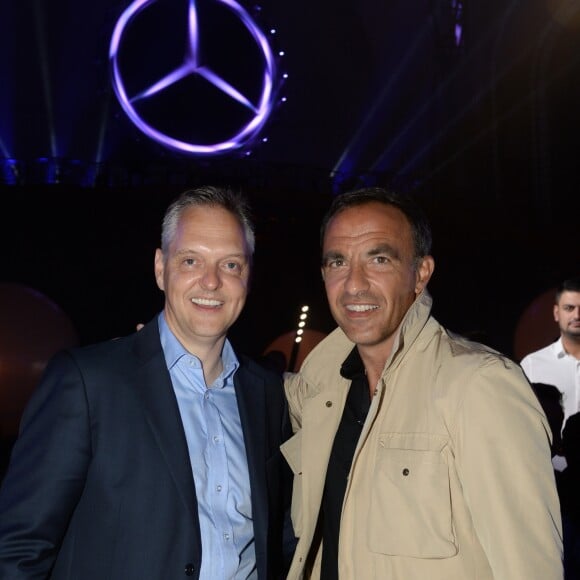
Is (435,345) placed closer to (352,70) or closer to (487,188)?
(487,188)

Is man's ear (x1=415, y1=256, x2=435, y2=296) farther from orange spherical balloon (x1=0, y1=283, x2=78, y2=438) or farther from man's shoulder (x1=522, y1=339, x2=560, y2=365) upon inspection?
orange spherical balloon (x1=0, y1=283, x2=78, y2=438)

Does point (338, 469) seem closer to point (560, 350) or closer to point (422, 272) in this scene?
point (422, 272)

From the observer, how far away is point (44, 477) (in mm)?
1652

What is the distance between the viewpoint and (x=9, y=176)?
1123cm

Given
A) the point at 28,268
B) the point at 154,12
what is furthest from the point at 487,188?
the point at 28,268

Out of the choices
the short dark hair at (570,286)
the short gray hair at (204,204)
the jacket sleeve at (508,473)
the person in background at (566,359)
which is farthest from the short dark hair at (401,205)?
the short dark hair at (570,286)

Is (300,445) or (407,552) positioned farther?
(300,445)

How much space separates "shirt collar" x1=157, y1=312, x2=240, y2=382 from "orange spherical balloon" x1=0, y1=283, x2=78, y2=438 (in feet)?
17.5

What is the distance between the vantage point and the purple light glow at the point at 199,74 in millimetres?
11555

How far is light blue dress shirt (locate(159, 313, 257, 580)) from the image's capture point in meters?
1.80

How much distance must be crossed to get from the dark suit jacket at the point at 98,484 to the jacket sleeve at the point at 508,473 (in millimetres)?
759

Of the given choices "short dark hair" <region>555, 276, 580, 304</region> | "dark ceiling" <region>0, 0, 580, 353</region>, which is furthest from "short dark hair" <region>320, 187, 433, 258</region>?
"dark ceiling" <region>0, 0, 580, 353</region>

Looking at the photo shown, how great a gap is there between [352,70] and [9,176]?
30.0 feet

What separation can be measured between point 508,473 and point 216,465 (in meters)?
0.93
